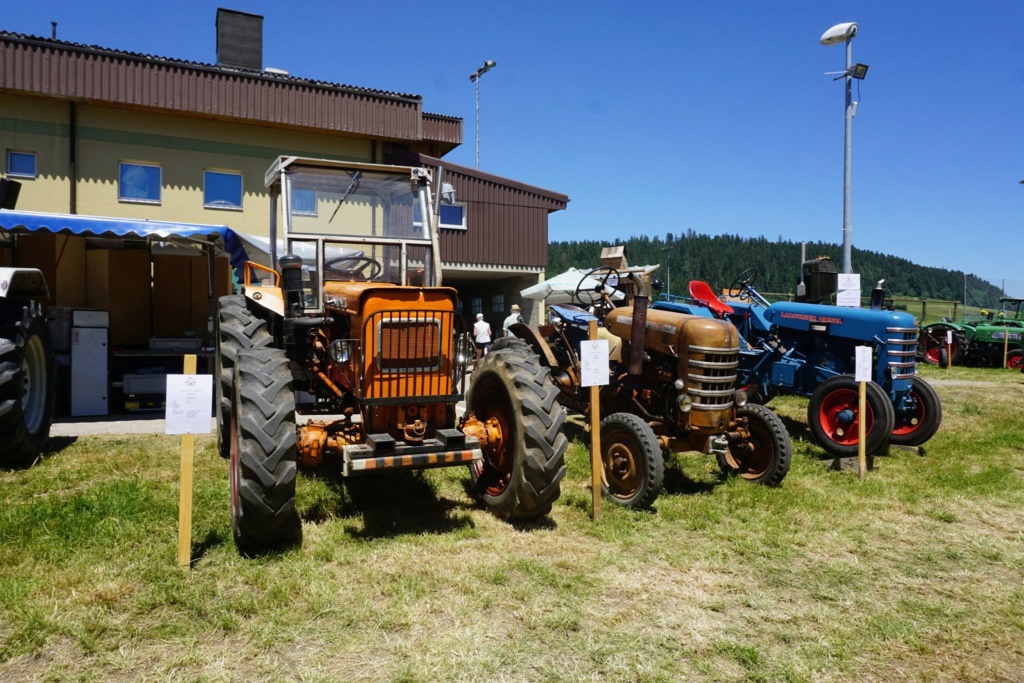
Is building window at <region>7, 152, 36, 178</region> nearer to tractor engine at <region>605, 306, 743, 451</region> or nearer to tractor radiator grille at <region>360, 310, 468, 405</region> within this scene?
tractor radiator grille at <region>360, 310, 468, 405</region>

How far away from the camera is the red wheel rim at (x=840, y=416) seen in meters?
7.44

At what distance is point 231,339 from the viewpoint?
4.93 metres

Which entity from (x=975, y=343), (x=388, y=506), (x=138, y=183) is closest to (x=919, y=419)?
(x=388, y=506)

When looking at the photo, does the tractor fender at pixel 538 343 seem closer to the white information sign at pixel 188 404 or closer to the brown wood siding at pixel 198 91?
the white information sign at pixel 188 404

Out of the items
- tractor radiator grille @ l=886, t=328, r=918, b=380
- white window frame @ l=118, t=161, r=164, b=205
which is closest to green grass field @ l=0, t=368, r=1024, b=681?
tractor radiator grille @ l=886, t=328, r=918, b=380

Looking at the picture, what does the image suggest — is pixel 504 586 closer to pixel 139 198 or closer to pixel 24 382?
pixel 24 382

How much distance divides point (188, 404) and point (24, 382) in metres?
3.49

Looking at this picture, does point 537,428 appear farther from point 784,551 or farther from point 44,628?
point 44,628

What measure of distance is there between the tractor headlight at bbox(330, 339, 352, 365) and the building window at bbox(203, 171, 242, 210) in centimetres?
1120

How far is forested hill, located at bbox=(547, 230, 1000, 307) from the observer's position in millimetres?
77438

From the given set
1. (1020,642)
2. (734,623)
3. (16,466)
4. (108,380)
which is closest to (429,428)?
(734,623)

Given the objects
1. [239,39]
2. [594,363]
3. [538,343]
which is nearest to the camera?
[594,363]

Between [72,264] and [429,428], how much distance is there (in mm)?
10319

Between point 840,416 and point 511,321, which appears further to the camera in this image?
point 511,321
